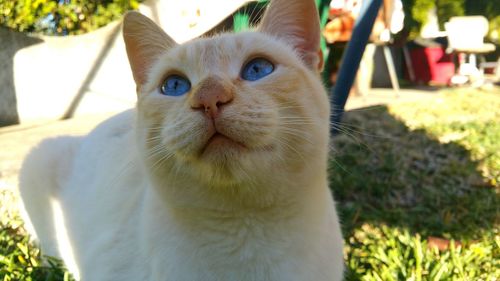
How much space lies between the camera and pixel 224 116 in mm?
1092

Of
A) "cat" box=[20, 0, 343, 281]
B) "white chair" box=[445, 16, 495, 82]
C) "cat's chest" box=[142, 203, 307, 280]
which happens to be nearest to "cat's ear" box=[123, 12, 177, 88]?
"cat" box=[20, 0, 343, 281]

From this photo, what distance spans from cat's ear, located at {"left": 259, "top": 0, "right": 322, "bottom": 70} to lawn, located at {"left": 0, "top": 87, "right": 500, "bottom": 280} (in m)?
0.31

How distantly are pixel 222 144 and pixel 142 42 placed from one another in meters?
0.66

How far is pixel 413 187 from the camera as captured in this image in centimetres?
302

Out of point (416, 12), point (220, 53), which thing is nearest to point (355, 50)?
point (220, 53)

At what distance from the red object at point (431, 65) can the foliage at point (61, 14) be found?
886cm

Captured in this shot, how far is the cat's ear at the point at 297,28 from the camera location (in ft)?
4.90

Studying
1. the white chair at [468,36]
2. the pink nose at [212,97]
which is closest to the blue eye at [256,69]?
the pink nose at [212,97]

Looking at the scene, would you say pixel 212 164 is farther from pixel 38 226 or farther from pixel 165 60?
pixel 38 226

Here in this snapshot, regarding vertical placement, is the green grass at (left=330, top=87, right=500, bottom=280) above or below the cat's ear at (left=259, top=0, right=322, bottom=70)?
below

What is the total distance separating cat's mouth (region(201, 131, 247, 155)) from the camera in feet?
3.67

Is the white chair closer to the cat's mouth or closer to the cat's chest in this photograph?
the cat's chest

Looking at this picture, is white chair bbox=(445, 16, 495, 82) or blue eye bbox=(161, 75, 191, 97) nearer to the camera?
blue eye bbox=(161, 75, 191, 97)

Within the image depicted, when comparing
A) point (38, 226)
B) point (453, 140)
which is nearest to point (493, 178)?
point (453, 140)
